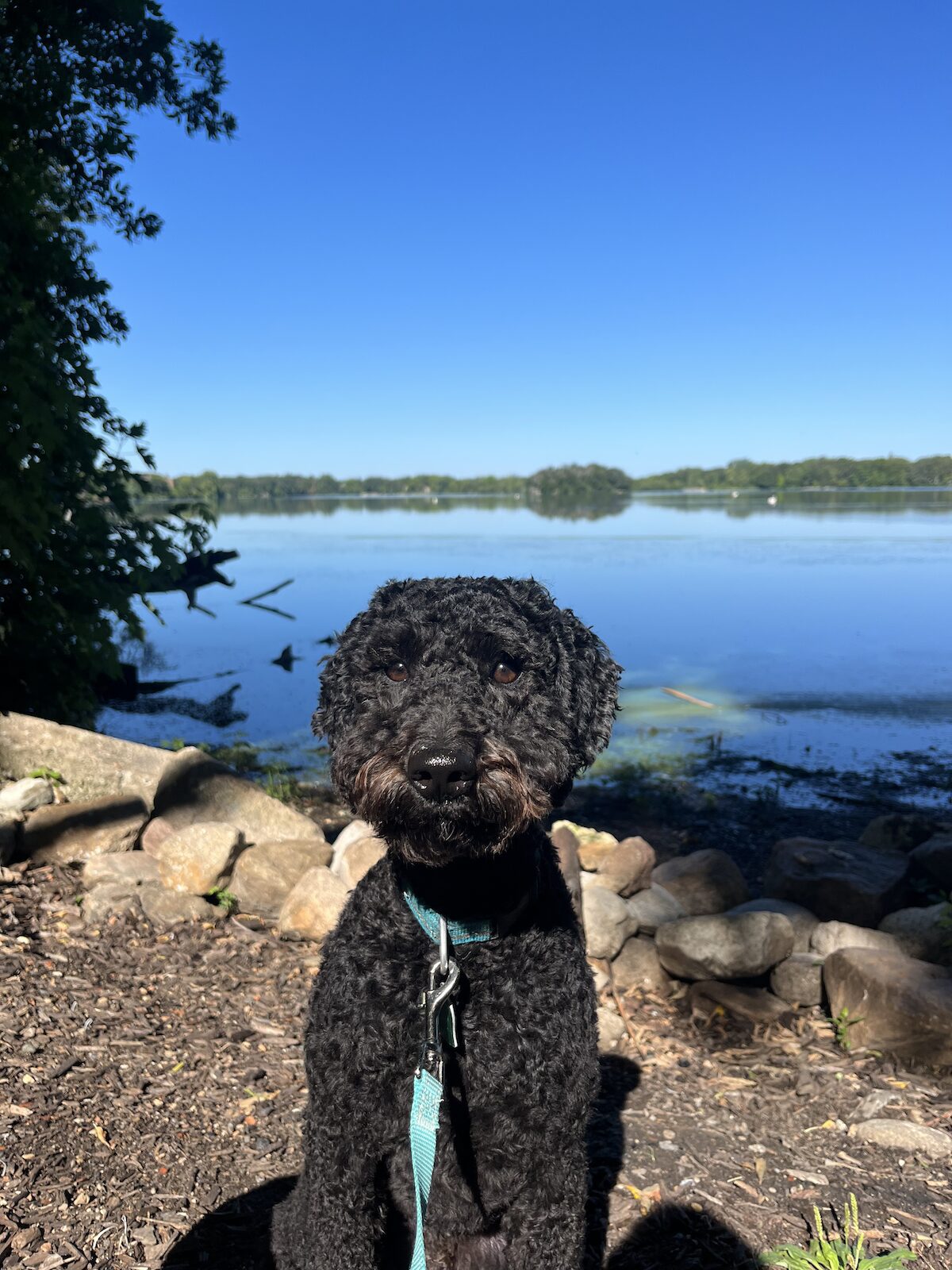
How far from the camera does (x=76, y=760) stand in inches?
231

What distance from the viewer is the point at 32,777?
19.0 ft

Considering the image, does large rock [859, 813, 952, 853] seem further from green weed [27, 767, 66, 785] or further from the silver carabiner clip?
green weed [27, 767, 66, 785]

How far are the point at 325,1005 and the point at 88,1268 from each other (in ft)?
4.20

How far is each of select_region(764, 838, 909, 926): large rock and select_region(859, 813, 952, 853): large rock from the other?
2.51 feet

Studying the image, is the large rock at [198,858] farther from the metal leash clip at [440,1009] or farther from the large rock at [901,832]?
the large rock at [901,832]

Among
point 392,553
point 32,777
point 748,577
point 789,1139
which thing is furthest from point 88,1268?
point 392,553

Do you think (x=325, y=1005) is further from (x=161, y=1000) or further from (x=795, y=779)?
(x=795, y=779)

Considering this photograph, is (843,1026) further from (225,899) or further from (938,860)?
(225,899)

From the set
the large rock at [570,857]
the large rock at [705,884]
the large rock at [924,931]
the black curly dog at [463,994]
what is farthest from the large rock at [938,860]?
the black curly dog at [463,994]

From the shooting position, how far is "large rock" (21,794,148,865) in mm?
5301

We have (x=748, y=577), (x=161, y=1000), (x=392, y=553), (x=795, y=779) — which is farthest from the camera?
(x=392, y=553)

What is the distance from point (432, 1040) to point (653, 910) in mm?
3360

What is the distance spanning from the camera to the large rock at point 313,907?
196 inches

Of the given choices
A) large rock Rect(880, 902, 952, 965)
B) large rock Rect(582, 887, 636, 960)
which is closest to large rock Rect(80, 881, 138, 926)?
large rock Rect(582, 887, 636, 960)
